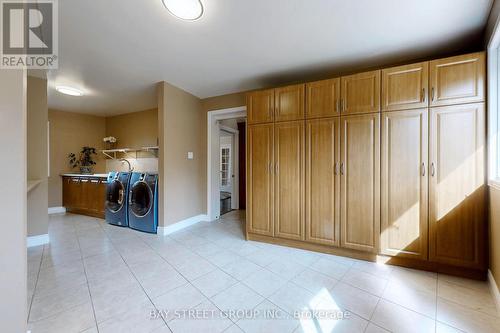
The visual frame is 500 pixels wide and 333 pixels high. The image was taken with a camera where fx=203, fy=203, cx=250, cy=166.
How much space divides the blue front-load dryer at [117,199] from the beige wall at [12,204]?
2.68m

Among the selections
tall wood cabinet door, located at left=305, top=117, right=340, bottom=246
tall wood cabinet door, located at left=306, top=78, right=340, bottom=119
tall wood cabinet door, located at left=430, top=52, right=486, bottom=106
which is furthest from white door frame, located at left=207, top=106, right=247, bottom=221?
tall wood cabinet door, located at left=430, top=52, right=486, bottom=106

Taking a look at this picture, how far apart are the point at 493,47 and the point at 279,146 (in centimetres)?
216

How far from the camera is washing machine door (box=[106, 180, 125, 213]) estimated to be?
3682mm

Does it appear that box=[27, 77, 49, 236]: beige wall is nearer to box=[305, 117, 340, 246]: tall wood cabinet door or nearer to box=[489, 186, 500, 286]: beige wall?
box=[305, 117, 340, 246]: tall wood cabinet door

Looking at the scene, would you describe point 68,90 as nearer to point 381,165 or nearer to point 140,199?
point 140,199

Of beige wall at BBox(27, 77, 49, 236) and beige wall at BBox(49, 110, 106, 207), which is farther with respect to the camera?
beige wall at BBox(49, 110, 106, 207)

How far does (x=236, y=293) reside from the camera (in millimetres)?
1756

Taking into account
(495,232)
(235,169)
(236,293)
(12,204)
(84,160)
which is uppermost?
(84,160)

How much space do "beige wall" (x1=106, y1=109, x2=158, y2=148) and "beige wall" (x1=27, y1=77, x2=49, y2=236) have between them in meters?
1.91

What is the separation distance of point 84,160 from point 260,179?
4.83 metres

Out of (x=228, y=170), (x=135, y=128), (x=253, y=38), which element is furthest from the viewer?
(x=228, y=170)

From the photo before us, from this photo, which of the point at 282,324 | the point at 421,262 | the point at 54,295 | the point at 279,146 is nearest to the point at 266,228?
the point at 279,146

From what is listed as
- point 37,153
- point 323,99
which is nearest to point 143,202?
point 37,153

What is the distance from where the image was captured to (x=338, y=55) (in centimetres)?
245
